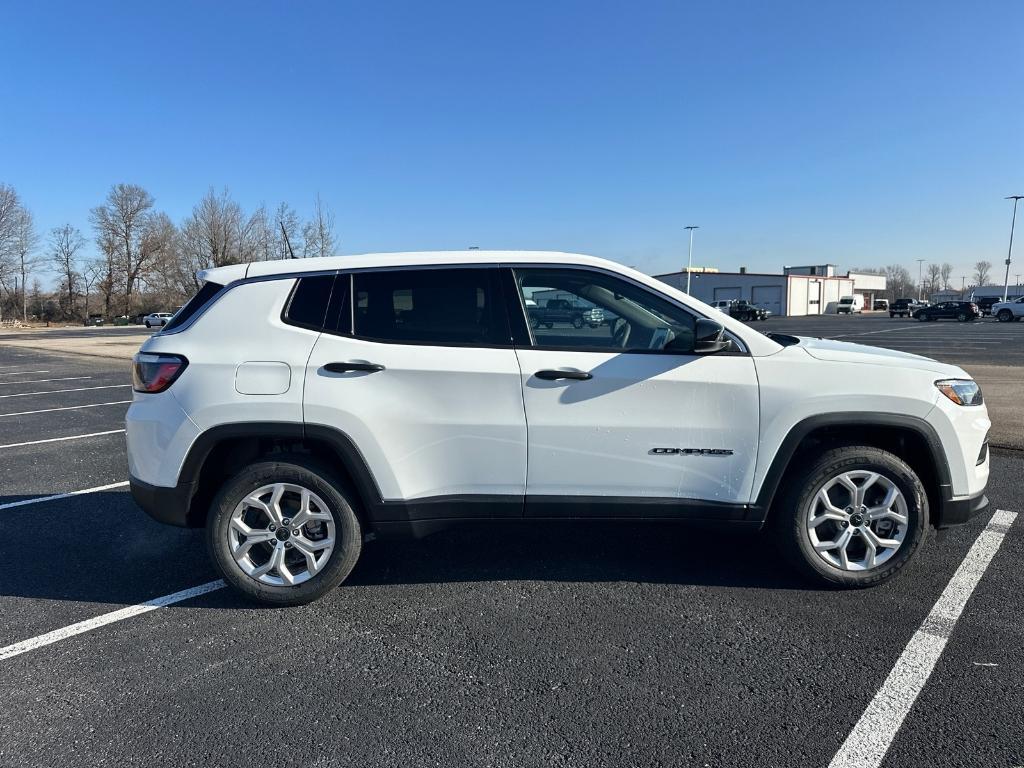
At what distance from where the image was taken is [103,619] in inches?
135

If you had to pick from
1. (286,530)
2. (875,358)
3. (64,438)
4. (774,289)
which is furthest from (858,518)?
(774,289)

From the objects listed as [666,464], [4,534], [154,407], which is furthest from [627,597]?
[4,534]

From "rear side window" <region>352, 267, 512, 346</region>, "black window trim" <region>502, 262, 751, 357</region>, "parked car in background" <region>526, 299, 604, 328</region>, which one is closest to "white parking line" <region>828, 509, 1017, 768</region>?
"black window trim" <region>502, 262, 751, 357</region>

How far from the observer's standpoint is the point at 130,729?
2.55m

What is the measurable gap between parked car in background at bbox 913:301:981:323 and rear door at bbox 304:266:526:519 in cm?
5619

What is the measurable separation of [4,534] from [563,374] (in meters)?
4.15

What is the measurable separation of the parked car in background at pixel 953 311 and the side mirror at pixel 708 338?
55571 mm

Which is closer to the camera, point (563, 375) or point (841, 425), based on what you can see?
point (563, 375)

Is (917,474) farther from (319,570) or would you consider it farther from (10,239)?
(10,239)

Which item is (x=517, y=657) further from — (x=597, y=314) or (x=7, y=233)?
(x=7, y=233)

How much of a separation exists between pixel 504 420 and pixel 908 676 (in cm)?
209

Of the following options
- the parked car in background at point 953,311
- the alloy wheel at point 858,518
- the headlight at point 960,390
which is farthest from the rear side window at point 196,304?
the parked car in background at point 953,311

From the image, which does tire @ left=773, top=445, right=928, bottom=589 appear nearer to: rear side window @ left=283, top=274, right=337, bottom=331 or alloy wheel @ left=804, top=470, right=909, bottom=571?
alloy wheel @ left=804, top=470, right=909, bottom=571

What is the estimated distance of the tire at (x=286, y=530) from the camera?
11.4 ft
